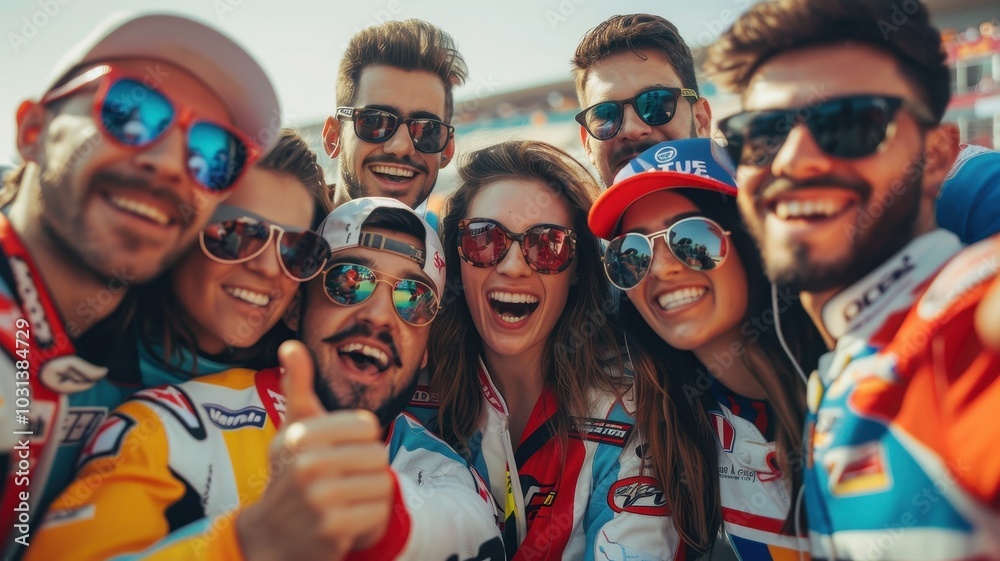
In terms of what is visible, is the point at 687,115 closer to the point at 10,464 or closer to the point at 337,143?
the point at 337,143

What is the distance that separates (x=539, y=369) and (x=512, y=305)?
1.42ft

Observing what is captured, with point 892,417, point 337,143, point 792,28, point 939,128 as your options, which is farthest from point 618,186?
point 337,143

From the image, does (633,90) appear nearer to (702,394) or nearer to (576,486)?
(702,394)

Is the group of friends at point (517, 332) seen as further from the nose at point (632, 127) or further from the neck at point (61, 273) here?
the nose at point (632, 127)

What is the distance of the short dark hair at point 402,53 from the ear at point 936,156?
3.12 metres

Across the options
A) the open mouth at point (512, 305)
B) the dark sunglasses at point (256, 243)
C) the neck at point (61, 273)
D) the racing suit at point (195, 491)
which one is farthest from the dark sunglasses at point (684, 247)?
the neck at point (61, 273)

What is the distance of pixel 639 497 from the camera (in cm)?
271

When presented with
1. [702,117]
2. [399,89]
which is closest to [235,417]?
[399,89]

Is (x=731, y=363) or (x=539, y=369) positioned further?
(x=539, y=369)

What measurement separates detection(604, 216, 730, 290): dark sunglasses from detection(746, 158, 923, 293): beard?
21.7 inches

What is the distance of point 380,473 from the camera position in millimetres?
1527

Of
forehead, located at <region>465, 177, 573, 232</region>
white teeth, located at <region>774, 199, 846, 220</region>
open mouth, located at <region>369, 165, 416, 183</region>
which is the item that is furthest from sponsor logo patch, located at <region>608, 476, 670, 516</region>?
open mouth, located at <region>369, 165, 416, 183</region>

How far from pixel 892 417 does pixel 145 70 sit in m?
2.37

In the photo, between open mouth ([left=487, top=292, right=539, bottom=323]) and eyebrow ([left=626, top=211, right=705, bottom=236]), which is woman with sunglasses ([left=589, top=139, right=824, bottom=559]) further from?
open mouth ([left=487, top=292, right=539, bottom=323])
